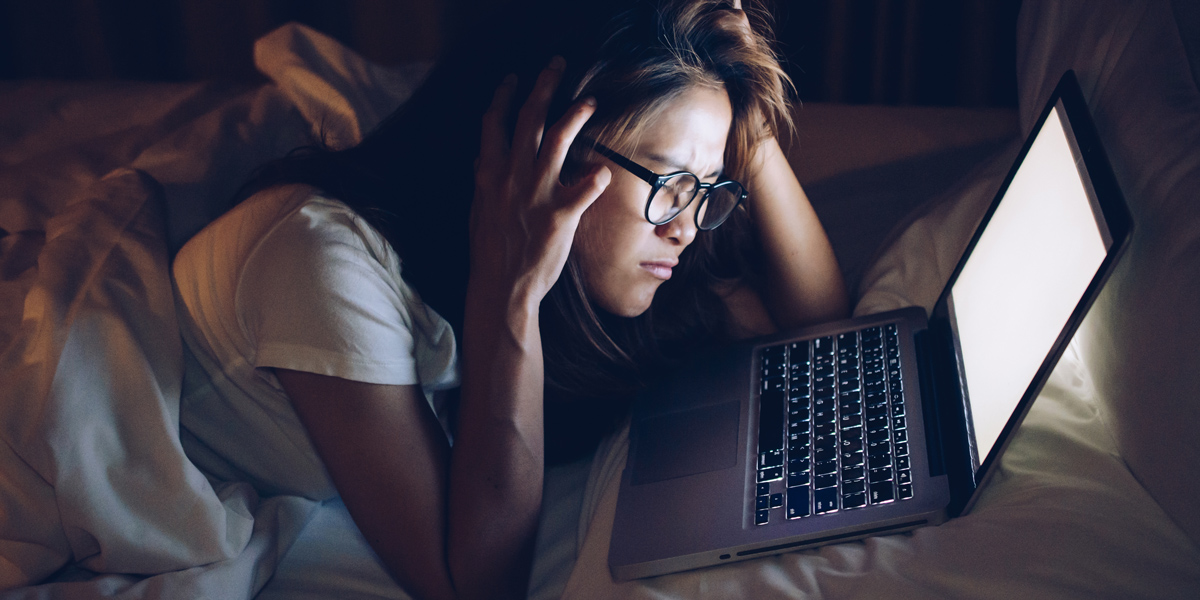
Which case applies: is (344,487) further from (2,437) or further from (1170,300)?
(1170,300)

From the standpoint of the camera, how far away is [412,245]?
1002 mm

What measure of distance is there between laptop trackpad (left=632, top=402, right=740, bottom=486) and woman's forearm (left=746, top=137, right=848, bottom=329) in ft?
0.98

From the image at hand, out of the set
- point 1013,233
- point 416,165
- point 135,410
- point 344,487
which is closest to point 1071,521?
point 1013,233

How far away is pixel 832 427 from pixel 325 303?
0.60 m

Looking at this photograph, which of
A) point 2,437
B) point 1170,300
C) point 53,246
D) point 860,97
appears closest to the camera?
point 1170,300

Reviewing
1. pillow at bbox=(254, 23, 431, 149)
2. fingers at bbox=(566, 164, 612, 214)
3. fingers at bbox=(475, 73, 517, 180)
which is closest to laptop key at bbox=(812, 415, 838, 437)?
fingers at bbox=(566, 164, 612, 214)

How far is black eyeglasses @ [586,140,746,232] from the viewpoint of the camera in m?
0.94

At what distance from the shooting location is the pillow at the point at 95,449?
0.85 metres

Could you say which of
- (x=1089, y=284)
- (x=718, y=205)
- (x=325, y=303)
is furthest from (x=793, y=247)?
(x=325, y=303)

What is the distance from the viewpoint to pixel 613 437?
1.12 metres

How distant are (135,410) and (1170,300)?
1053mm

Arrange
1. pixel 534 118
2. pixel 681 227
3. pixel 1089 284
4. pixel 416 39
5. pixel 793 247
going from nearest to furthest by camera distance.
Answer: pixel 1089 284 < pixel 534 118 < pixel 681 227 < pixel 793 247 < pixel 416 39

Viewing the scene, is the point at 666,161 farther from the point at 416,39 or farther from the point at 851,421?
the point at 416,39

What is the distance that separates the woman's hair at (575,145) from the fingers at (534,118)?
0.07 ft
